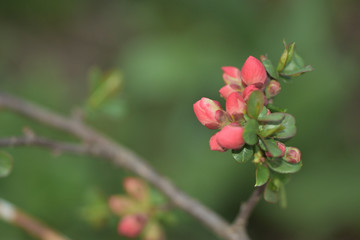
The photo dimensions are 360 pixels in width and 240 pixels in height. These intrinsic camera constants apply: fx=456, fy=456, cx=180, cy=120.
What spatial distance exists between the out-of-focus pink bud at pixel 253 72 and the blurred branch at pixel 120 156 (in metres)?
0.43

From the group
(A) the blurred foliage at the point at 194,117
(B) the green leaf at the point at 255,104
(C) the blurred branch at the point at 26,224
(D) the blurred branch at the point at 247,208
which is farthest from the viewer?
(A) the blurred foliage at the point at 194,117

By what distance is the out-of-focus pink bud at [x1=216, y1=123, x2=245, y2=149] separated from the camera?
980mm

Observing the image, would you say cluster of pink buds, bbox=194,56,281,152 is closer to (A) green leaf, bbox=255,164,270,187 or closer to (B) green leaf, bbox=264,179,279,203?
(A) green leaf, bbox=255,164,270,187

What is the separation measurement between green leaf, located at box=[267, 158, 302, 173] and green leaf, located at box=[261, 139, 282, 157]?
0.26 ft

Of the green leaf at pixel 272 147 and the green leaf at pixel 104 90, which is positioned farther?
the green leaf at pixel 104 90

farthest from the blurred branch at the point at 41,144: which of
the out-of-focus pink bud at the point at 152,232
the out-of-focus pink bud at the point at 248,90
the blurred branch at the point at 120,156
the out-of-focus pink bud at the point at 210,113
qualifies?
the out-of-focus pink bud at the point at 248,90

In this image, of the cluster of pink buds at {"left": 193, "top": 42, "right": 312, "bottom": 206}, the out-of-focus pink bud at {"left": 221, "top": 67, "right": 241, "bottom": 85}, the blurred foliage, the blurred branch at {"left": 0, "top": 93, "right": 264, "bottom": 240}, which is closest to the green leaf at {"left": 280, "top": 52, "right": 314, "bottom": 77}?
the cluster of pink buds at {"left": 193, "top": 42, "right": 312, "bottom": 206}

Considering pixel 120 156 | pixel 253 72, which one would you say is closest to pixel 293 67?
pixel 253 72

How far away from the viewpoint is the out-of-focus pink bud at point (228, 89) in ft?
3.69

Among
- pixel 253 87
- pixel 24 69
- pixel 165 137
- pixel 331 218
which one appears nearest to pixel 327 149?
pixel 331 218

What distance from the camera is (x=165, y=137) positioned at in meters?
3.38

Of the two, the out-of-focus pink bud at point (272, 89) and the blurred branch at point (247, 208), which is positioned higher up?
→ the out-of-focus pink bud at point (272, 89)

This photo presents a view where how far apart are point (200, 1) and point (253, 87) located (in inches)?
108

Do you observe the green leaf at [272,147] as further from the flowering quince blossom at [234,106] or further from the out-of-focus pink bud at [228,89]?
the out-of-focus pink bud at [228,89]
